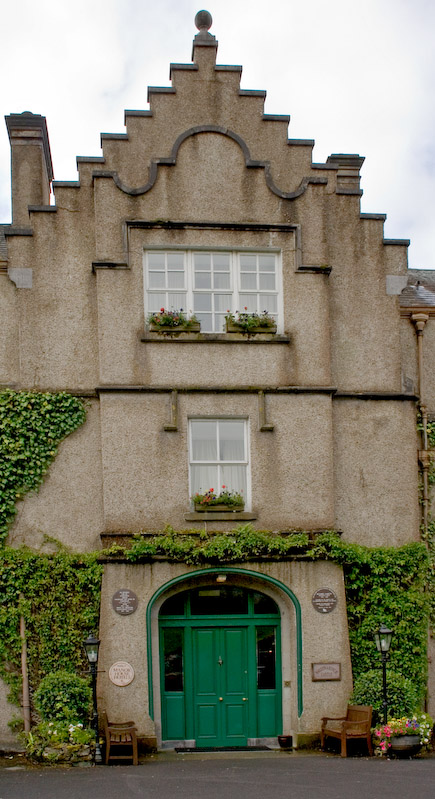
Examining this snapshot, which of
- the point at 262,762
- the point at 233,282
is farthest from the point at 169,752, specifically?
the point at 233,282

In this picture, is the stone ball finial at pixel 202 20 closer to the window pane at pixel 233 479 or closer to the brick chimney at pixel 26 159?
the brick chimney at pixel 26 159

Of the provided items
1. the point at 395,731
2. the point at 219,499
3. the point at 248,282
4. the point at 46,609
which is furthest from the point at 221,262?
the point at 395,731

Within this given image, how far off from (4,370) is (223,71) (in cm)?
699

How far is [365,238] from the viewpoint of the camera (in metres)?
17.9

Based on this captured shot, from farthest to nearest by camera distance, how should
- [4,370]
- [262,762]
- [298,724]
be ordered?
1. [4,370]
2. [298,724]
3. [262,762]

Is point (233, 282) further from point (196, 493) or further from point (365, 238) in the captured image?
point (196, 493)

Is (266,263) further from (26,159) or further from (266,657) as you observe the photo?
(266,657)

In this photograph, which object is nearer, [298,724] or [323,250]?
[298,724]

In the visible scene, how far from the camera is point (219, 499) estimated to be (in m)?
16.6

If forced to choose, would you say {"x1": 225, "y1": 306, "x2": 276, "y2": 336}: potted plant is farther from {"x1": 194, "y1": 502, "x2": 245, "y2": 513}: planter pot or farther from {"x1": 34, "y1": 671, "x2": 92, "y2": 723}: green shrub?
{"x1": 34, "y1": 671, "x2": 92, "y2": 723}: green shrub

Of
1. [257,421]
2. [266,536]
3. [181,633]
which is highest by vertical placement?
[257,421]

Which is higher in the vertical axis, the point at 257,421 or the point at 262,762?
the point at 257,421

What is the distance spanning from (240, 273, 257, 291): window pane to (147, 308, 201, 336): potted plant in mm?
1176

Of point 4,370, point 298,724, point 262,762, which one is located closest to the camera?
point 262,762
